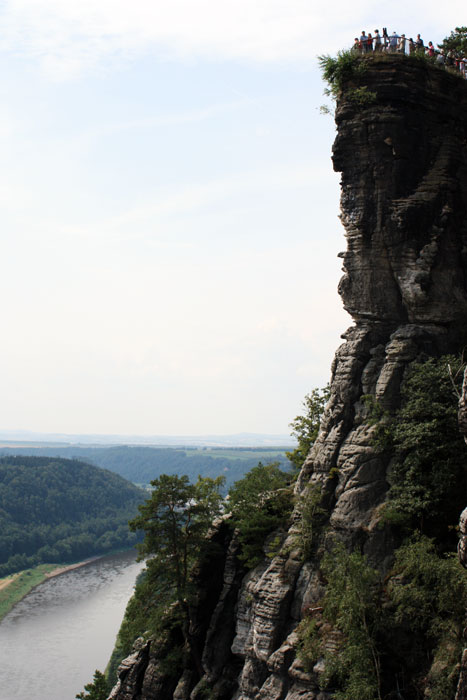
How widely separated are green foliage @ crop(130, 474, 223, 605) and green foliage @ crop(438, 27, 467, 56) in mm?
27757

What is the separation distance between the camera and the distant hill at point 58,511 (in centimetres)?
13538

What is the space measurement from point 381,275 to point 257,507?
12.7 m

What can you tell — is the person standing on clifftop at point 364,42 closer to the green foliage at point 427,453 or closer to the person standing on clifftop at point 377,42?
the person standing on clifftop at point 377,42

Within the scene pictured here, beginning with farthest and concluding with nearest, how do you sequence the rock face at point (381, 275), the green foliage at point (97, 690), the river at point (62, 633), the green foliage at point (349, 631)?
the river at point (62, 633) → the green foliage at point (97, 690) → the rock face at point (381, 275) → the green foliage at point (349, 631)

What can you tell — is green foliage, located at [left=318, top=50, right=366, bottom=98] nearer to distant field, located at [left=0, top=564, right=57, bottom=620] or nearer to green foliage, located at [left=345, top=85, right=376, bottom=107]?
green foliage, located at [left=345, top=85, right=376, bottom=107]

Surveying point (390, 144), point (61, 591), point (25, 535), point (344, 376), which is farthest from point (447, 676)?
point (25, 535)

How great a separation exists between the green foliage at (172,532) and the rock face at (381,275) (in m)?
2.71

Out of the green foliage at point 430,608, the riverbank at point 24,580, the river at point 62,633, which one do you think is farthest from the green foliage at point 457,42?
the riverbank at point 24,580

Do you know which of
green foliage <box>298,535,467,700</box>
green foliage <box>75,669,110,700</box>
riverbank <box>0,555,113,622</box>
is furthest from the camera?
riverbank <box>0,555,113,622</box>

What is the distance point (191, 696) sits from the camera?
32.0m

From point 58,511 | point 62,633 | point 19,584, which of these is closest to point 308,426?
point 62,633

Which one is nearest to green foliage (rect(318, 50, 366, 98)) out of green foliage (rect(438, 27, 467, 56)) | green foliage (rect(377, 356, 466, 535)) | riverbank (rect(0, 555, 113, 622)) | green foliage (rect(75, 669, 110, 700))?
green foliage (rect(438, 27, 467, 56))

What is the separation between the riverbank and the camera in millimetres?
102662

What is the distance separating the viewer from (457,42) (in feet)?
130
